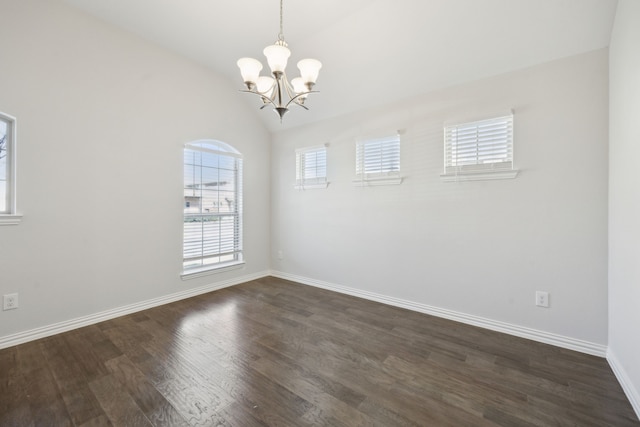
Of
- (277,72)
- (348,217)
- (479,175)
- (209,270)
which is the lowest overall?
(209,270)

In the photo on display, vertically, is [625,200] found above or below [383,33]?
below

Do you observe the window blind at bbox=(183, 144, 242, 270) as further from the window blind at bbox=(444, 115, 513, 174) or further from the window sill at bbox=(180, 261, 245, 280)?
the window blind at bbox=(444, 115, 513, 174)

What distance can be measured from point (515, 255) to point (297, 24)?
10.2 ft

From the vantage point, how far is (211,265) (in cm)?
399

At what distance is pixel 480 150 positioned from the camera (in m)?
2.75

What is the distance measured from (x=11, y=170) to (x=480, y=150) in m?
4.28

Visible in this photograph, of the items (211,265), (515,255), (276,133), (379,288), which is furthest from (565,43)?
(211,265)

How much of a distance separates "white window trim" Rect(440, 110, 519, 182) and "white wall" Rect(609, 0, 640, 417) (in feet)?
2.14

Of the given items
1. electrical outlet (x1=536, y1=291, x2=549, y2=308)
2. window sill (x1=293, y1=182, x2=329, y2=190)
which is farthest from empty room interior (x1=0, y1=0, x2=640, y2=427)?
window sill (x1=293, y1=182, x2=329, y2=190)

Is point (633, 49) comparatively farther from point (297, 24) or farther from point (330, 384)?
point (330, 384)

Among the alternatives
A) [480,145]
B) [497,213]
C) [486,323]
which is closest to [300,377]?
[486,323]

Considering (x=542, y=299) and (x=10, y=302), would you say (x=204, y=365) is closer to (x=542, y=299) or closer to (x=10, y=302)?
(x=10, y=302)

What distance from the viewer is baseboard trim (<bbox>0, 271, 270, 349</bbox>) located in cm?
240

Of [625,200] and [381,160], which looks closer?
[625,200]
